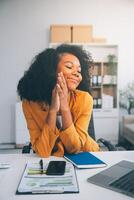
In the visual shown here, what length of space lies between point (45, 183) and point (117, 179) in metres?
0.32

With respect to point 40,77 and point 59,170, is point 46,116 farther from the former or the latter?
point 59,170

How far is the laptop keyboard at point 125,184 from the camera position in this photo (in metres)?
1.08

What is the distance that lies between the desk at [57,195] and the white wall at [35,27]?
130 inches

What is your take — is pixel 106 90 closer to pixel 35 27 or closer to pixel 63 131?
pixel 35 27

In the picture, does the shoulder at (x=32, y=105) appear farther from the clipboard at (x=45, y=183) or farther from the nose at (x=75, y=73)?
the clipboard at (x=45, y=183)

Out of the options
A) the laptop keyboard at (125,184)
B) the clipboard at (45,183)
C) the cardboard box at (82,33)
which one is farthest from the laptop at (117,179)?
the cardboard box at (82,33)

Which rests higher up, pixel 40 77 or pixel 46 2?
pixel 46 2

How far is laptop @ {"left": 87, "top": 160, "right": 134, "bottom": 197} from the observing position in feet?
3.59

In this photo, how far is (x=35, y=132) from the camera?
5.56 ft

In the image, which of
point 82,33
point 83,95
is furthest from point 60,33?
point 83,95

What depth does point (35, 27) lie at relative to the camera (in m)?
4.74

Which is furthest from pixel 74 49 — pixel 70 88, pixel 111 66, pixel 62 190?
pixel 111 66

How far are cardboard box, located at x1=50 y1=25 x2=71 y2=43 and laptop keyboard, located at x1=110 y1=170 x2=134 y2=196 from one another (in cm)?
351

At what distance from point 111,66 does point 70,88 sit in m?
2.96
